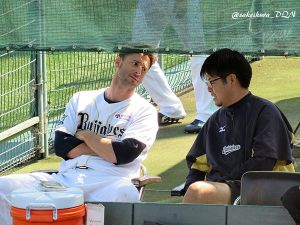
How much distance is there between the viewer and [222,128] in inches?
170

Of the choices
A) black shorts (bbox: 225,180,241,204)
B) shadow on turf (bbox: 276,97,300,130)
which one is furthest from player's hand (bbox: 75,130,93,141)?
shadow on turf (bbox: 276,97,300,130)

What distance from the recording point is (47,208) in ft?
11.5

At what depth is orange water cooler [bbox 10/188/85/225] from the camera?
11.5 feet

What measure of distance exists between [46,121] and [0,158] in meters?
0.53

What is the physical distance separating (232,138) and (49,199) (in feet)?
3.73

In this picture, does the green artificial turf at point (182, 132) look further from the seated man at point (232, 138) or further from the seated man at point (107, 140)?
the seated man at point (232, 138)

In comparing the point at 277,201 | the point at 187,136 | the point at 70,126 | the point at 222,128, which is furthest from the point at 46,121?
the point at 277,201

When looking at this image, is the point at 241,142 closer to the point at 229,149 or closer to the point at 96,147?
the point at 229,149

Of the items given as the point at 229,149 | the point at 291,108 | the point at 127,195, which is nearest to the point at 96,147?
the point at 127,195

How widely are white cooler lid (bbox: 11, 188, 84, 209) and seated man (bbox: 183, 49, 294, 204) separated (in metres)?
0.73

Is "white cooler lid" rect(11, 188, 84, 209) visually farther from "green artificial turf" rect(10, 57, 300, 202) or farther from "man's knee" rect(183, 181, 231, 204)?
"green artificial turf" rect(10, 57, 300, 202)

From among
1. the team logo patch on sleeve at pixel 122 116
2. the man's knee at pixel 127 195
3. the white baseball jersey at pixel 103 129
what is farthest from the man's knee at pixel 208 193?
the team logo patch on sleeve at pixel 122 116

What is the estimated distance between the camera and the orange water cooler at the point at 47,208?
3.49 meters

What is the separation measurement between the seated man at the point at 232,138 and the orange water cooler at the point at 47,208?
729mm
